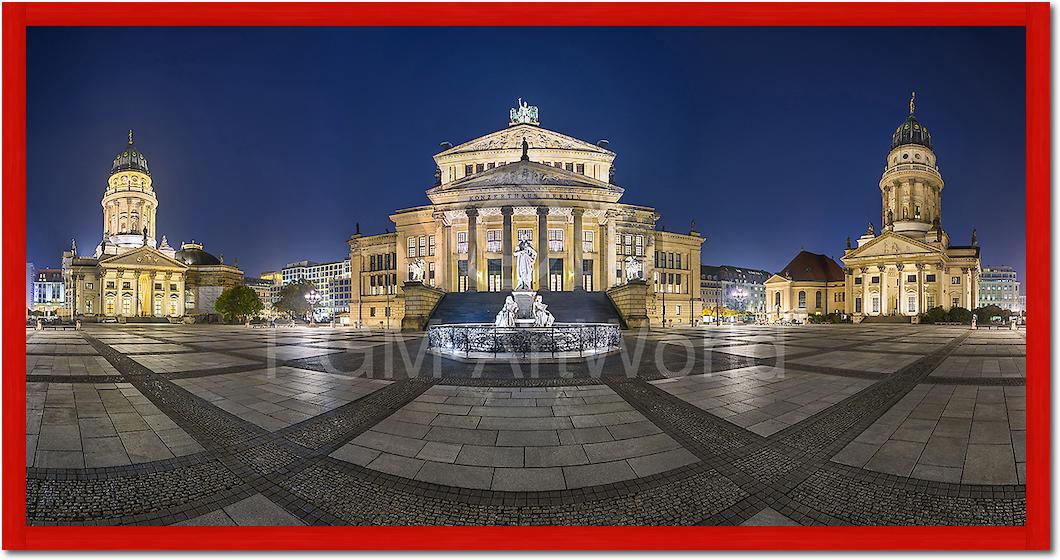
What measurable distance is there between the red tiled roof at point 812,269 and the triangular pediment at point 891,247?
41.9 ft

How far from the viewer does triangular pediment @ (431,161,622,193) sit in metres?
37.0

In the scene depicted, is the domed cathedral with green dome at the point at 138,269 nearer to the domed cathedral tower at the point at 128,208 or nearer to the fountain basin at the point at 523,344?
the domed cathedral tower at the point at 128,208

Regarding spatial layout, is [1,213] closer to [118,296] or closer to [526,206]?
[526,206]

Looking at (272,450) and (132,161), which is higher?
(132,161)

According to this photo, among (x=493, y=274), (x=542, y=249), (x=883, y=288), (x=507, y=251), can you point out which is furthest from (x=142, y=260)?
(x=883, y=288)

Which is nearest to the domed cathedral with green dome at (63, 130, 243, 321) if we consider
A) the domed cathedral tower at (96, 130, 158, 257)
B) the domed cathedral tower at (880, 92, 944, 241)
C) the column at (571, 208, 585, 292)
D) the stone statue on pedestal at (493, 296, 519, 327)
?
the domed cathedral tower at (96, 130, 158, 257)

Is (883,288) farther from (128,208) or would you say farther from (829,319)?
(128,208)

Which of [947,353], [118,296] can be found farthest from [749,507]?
[118,296]

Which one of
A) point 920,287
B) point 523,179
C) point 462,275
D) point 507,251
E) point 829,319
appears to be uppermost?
point 523,179

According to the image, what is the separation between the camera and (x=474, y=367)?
9055mm

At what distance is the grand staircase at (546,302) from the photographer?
82.4 ft

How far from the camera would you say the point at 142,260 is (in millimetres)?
60969

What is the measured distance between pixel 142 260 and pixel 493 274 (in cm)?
5653
